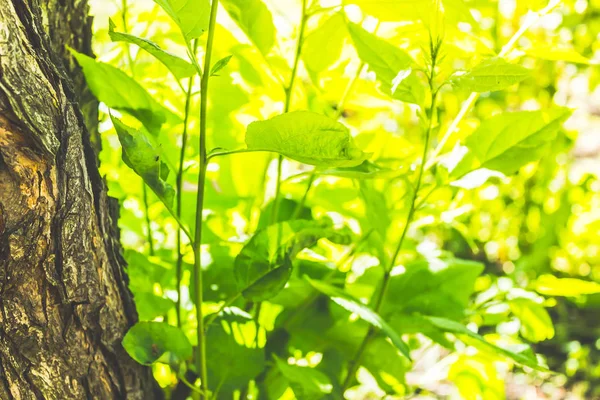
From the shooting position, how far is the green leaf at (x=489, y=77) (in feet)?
1.44

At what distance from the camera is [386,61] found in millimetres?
509

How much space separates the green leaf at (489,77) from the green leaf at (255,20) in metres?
0.20

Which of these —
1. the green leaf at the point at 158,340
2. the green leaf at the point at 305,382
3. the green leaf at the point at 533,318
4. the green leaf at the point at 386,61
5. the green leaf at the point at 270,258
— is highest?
the green leaf at the point at 386,61

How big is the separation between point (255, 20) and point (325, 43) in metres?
0.08

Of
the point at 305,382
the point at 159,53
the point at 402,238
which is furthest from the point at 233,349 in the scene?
the point at 159,53

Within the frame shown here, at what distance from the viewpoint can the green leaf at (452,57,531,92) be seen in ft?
1.44

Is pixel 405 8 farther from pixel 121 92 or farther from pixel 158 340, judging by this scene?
pixel 158 340

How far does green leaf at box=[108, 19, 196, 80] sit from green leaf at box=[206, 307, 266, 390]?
262mm

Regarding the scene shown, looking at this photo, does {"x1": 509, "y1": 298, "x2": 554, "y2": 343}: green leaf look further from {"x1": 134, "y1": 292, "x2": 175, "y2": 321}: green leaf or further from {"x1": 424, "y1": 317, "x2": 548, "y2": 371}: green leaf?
{"x1": 134, "y1": 292, "x2": 175, "y2": 321}: green leaf

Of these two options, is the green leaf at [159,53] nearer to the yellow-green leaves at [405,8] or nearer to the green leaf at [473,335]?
the yellow-green leaves at [405,8]

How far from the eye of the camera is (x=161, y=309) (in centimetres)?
60

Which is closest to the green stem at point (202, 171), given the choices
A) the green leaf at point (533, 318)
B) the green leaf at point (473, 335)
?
the green leaf at point (473, 335)

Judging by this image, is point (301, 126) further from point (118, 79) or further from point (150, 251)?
point (150, 251)

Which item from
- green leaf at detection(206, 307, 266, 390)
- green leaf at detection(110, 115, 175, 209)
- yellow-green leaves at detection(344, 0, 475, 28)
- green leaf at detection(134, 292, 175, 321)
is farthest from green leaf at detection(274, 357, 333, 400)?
yellow-green leaves at detection(344, 0, 475, 28)
